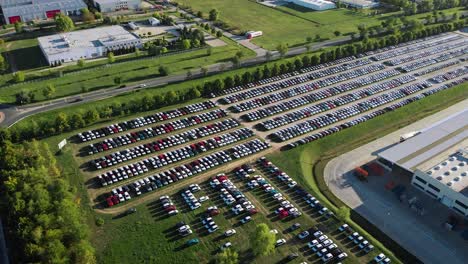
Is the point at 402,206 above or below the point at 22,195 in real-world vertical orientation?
below

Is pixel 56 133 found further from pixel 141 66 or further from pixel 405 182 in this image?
pixel 405 182

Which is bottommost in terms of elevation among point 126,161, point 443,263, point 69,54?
point 443,263

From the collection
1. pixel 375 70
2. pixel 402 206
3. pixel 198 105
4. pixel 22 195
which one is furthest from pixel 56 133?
pixel 375 70

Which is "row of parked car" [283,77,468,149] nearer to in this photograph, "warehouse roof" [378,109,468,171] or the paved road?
the paved road

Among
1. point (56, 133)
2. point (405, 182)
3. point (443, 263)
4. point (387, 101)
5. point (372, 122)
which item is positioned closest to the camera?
point (443, 263)

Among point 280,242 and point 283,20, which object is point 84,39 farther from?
point 280,242

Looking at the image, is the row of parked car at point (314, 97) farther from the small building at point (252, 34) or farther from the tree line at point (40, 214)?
the tree line at point (40, 214)

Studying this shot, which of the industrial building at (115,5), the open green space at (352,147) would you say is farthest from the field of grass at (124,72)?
the industrial building at (115,5)

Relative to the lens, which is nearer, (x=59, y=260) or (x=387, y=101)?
(x=59, y=260)
